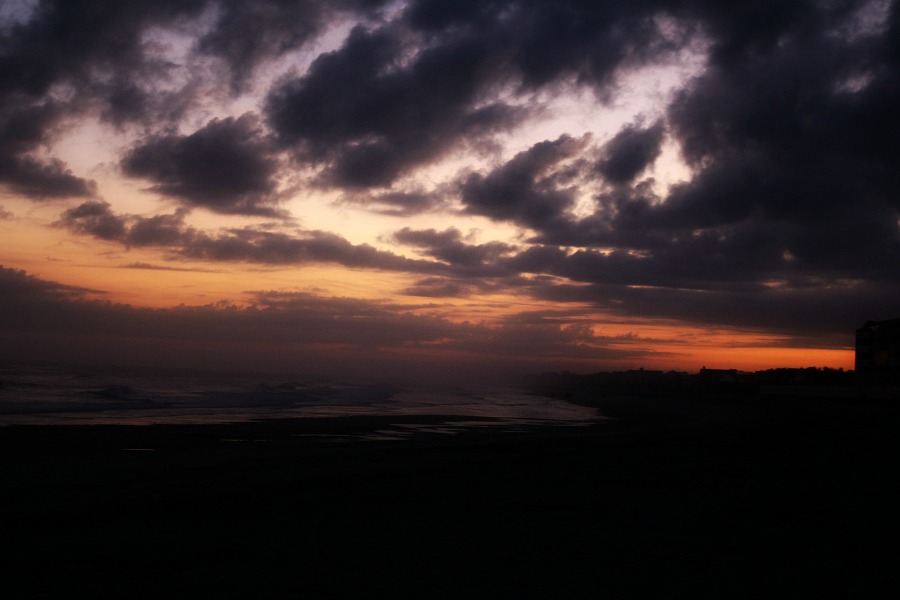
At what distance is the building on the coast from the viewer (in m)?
71.6

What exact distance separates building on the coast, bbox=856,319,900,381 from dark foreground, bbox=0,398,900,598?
67417 millimetres

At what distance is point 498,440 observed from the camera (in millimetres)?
20062

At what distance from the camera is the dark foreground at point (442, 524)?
5.98m

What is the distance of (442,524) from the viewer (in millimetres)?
8305

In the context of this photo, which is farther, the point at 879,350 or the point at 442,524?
the point at 879,350

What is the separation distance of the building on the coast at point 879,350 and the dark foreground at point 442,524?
6742 centimetres

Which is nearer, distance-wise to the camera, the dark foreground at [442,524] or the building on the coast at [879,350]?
the dark foreground at [442,524]

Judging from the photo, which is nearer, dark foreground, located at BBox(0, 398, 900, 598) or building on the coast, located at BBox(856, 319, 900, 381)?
dark foreground, located at BBox(0, 398, 900, 598)

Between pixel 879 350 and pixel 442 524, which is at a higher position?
pixel 879 350

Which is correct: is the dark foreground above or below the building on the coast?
below

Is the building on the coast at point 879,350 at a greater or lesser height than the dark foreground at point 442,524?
greater

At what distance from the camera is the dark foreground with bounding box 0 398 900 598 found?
598cm

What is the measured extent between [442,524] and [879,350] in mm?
81553

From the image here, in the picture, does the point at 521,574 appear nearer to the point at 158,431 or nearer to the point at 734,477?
the point at 734,477
